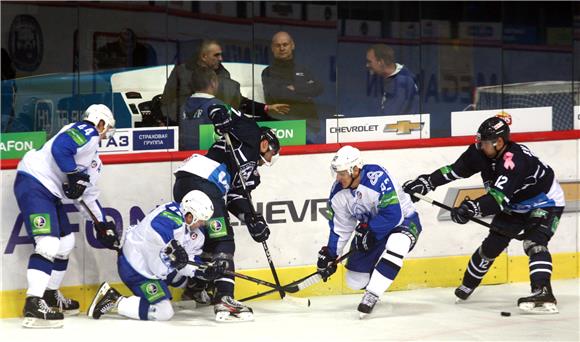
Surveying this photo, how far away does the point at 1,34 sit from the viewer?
763cm

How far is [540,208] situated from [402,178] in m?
0.87

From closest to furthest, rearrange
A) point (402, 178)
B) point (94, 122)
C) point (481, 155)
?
1. point (94, 122)
2. point (481, 155)
3. point (402, 178)

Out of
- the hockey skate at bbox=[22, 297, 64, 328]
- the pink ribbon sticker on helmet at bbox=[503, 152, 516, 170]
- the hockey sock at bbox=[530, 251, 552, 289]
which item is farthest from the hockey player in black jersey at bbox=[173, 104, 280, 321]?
the hockey sock at bbox=[530, 251, 552, 289]

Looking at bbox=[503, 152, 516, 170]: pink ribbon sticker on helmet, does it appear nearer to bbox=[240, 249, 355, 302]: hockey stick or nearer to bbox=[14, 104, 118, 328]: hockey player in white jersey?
bbox=[240, 249, 355, 302]: hockey stick

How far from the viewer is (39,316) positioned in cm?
724

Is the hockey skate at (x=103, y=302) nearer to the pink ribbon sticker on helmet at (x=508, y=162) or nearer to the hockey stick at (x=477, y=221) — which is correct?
the hockey stick at (x=477, y=221)

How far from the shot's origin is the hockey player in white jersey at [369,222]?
7539 mm

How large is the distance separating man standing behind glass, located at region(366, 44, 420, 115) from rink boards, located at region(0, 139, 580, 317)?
0.30 m

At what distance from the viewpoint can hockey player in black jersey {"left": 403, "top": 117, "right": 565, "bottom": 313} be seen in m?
7.70

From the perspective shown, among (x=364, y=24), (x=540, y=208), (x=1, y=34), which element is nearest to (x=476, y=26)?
(x=364, y=24)

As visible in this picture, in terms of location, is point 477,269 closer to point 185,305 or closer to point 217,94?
point 185,305

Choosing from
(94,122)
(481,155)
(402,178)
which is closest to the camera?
(94,122)

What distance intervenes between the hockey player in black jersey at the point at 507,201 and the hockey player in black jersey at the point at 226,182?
806 mm

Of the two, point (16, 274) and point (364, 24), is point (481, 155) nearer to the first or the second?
point (364, 24)
